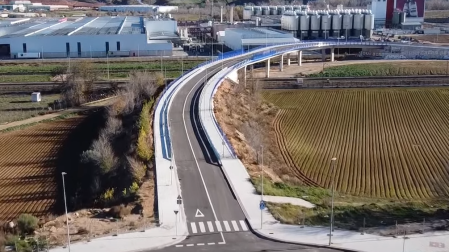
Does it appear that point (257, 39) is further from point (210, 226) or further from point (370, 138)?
point (210, 226)

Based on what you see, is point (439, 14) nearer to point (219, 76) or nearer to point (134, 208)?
point (219, 76)

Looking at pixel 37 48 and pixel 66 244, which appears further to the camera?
pixel 37 48

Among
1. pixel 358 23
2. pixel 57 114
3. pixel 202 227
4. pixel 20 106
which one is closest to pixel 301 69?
pixel 358 23

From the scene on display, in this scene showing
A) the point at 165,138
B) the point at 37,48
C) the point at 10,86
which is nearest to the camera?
the point at 165,138

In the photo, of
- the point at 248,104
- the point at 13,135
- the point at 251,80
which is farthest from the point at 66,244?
the point at 251,80

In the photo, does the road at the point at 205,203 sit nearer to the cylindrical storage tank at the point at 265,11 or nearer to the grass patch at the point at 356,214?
the grass patch at the point at 356,214

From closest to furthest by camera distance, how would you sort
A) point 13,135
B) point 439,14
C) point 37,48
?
point 13,135
point 37,48
point 439,14

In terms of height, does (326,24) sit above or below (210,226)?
above
